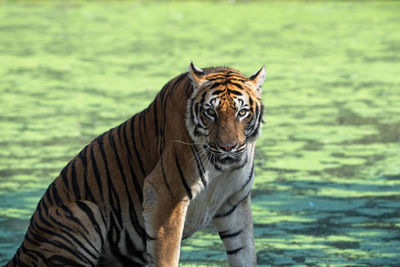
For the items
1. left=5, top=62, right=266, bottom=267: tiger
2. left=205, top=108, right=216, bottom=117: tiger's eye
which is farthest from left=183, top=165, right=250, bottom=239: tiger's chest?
left=205, top=108, right=216, bottom=117: tiger's eye

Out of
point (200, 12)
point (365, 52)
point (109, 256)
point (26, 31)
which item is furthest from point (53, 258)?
point (200, 12)

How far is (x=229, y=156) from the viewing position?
3.10 m

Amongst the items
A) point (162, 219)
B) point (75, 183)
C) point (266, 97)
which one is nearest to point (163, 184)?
point (162, 219)

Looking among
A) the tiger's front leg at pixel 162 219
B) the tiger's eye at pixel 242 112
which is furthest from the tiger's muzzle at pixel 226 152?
the tiger's front leg at pixel 162 219

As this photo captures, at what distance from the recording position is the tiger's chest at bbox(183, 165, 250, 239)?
10.8ft

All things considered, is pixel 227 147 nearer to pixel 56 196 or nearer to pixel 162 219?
pixel 162 219

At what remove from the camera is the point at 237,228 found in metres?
3.43

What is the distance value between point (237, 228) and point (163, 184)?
1.24ft

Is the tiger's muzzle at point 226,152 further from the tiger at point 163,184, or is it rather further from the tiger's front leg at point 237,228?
the tiger's front leg at point 237,228

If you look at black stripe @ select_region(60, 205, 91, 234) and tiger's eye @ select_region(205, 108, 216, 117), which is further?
black stripe @ select_region(60, 205, 91, 234)

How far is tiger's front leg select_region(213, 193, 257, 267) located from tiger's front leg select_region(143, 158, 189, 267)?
223 millimetres

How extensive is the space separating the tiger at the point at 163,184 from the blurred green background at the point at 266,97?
315 mm

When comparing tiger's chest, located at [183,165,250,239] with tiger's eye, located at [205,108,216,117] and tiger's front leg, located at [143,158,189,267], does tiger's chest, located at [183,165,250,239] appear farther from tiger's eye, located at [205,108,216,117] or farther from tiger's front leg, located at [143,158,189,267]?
tiger's eye, located at [205,108,216,117]

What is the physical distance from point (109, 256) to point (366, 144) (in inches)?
145
